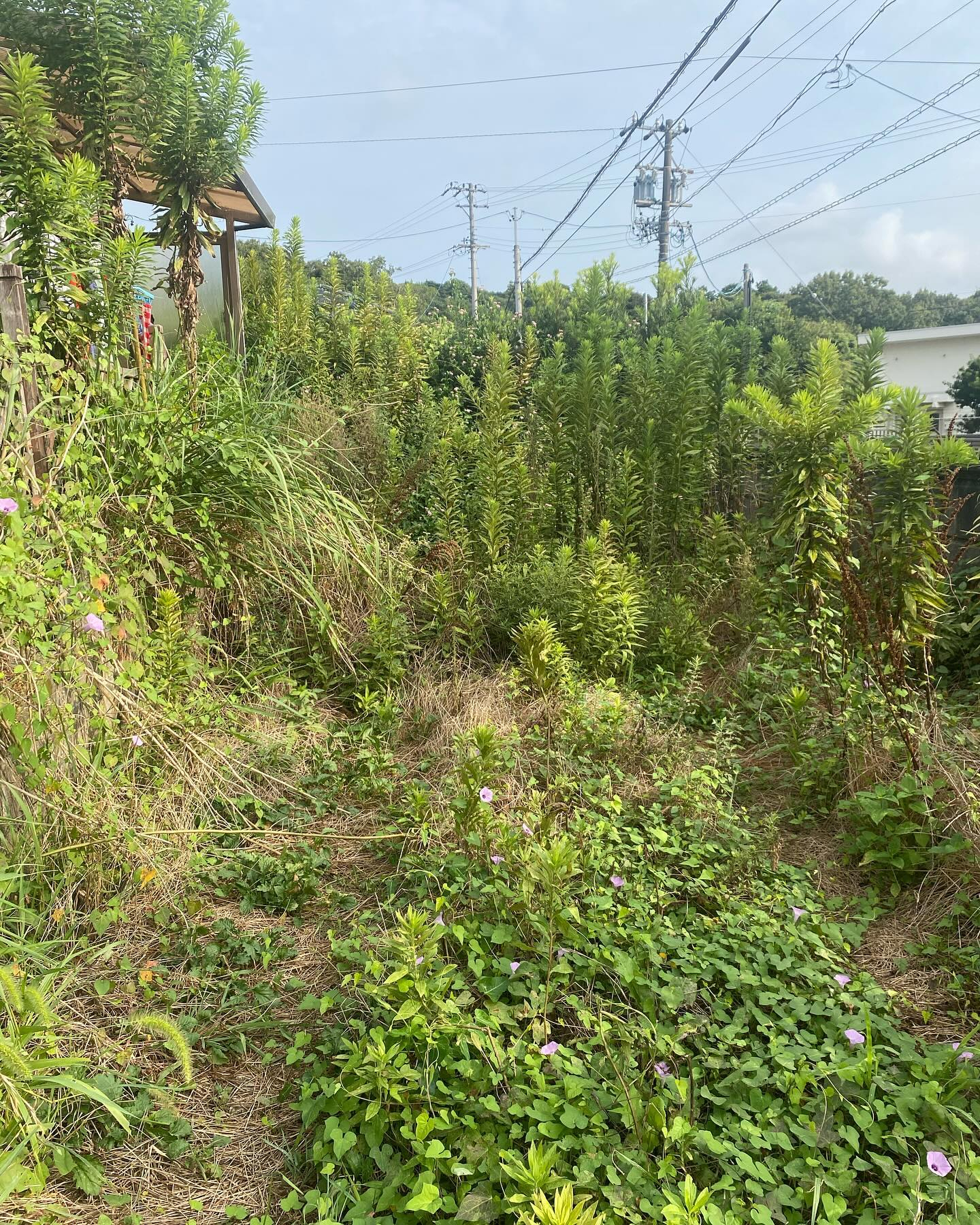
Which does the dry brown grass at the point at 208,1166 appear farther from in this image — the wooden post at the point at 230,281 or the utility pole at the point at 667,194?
the utility pole at the point at 667,194

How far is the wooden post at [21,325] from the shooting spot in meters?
2.57

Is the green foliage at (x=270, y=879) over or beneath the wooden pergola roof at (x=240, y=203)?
beneath

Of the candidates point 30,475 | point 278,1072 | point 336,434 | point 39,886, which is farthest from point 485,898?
point 336,434

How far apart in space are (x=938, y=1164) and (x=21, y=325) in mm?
3371

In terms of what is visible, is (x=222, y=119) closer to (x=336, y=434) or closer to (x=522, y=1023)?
(x=336, y=434)

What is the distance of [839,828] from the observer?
9.07 ft

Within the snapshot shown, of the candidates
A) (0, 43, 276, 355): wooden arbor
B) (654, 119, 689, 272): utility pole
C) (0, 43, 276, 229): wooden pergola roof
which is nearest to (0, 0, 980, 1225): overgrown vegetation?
(0, 43, 276, 229): wooden pergola roof

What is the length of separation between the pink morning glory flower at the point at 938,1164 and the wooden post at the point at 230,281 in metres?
7.19

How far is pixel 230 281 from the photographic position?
24.2 feet

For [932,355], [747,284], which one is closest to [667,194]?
[747,284]

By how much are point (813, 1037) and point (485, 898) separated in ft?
2.94

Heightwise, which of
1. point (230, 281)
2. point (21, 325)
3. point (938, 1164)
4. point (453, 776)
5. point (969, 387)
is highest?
point (969, 387)

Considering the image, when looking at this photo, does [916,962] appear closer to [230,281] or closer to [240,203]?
[230,281]

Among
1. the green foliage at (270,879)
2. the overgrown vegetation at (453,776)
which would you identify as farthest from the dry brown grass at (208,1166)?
the green foliage at (270,879)
